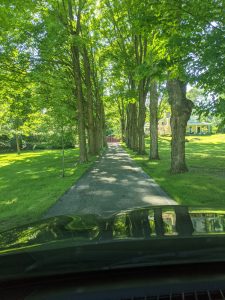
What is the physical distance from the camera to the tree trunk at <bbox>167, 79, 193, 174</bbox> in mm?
14508

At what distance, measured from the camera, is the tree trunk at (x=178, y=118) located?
47.6 feet

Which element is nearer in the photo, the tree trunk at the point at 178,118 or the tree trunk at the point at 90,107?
the tree trunk at the point at 178,118

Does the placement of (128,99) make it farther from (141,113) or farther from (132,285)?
(132,285)

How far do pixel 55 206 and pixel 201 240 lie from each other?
7.19 m

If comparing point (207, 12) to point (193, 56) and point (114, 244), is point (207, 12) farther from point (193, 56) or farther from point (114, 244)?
point (114, 244)

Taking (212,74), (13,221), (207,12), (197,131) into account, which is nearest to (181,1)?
(207,12)

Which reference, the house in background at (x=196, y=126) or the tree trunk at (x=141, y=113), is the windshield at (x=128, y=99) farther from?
the house in background at (x=196, y=126)

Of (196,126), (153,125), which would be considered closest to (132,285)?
(153,125)

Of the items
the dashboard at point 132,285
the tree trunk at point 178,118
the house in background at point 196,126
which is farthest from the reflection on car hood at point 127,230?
the house in background at point 196,126

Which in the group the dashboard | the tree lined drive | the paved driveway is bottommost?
the paved driveway

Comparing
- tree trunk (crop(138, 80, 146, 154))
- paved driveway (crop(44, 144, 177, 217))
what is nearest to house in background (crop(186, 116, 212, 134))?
tree trunk (crop(138, 80, 146, 154))

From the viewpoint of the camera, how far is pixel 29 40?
19172 millimetres

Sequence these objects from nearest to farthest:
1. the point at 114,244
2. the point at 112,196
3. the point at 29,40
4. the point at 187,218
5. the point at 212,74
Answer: the point at 114,244
the point at 187,218
the point at 212,74
the point at 112,196
the point at 29,40

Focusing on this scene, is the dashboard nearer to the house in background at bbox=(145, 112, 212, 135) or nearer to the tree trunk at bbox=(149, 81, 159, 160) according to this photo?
the tree trunk at bbox=(149, 81, 159, 160)
